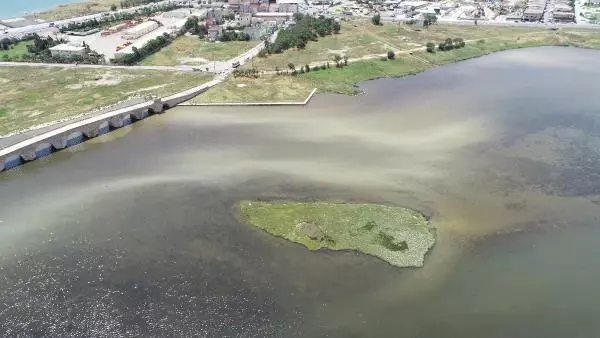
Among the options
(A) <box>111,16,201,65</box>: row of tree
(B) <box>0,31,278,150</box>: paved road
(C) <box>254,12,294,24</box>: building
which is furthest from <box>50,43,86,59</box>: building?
(C) <box>254,12,294,24</box>: building

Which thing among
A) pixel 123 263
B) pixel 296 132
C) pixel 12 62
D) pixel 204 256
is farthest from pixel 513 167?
pixel 12 62

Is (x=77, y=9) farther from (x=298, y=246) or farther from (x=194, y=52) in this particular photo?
(x=298, y=246)

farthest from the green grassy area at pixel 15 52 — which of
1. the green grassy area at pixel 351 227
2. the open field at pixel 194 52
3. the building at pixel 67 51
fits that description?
the green grassy area at pixel 351 227

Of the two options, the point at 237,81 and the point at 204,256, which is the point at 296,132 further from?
the point at 204,256

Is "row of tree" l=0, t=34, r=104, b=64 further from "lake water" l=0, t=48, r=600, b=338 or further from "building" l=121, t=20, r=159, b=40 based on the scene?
"lake water" l=0, t=48, r=600, b=338

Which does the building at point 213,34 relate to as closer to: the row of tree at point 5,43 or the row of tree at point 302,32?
the row of tree at point 302,32

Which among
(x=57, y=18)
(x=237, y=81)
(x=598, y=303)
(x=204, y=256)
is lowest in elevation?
(x=598, y=303)
